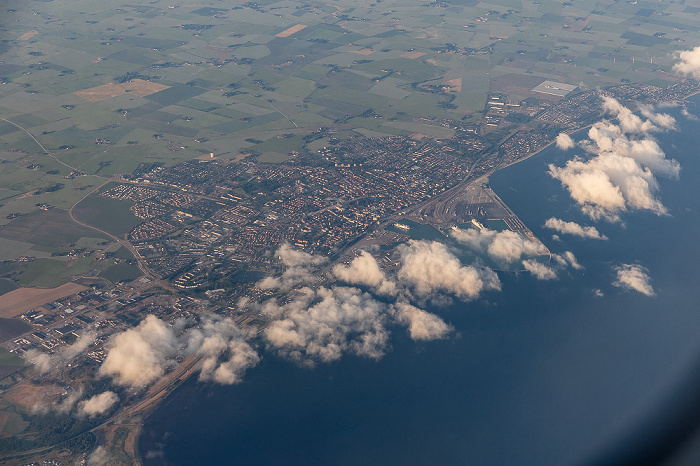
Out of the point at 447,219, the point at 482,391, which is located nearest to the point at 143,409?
the point at 482,391

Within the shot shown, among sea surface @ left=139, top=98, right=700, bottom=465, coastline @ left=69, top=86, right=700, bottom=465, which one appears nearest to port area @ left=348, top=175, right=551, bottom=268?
sea surface @ left=139, top=98, right=700, bottom=465

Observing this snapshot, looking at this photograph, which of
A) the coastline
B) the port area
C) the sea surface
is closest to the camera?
the coastline

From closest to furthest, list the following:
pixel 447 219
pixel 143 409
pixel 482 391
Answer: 1. pixel 143 409
2. pixel 482 391
3. pixel 447 219

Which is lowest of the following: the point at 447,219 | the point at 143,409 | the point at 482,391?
the point at 143,409

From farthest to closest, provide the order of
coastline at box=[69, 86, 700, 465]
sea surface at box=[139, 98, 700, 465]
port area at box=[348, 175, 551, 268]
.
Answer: port area at box=[348, 175, 551, 268]
sea surface at box=[139, 98, 700, 465]
coastline at box=[69, 86, 700, 465]

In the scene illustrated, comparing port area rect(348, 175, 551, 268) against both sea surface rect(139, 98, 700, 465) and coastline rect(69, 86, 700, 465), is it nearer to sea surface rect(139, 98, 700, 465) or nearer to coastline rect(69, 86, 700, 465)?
sea surface rect(139, 98, 700, 465)

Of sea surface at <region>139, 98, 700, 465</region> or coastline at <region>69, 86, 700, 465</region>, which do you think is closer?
coastline at <region>69, 86, 700, 465</region>

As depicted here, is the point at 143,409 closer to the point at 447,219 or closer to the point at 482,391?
the point at 482,391

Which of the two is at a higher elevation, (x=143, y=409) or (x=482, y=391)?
(x=482, y=391)

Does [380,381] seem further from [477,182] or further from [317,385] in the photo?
[477,182]
